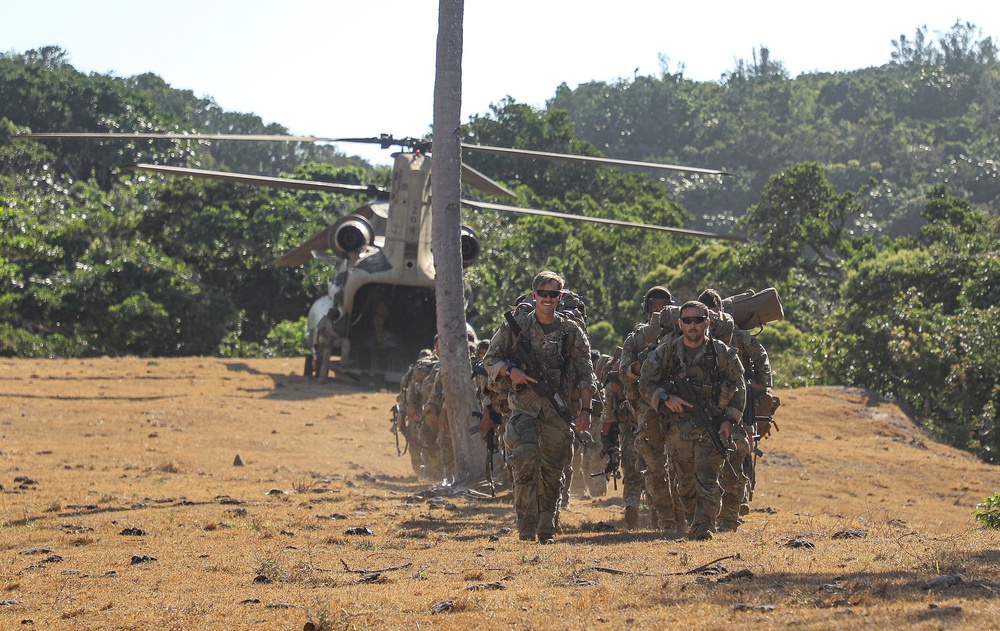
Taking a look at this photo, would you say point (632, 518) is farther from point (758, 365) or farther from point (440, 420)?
point (440, 420)

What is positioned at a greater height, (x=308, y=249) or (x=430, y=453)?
(x=308, y=249)

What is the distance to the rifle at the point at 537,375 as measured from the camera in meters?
9.23

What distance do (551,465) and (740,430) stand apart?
1412 millimetres

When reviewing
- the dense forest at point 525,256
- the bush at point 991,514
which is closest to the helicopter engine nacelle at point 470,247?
the dense forest at point 525,256

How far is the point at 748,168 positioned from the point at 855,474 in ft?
253

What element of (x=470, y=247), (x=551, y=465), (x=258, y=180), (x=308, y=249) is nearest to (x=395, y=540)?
(x=551, y=465)

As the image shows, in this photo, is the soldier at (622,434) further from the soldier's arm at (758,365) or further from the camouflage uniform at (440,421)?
the camouflage uniform at (440,421)

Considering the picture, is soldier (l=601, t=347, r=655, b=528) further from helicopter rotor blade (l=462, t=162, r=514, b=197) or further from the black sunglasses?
helicopter rotor blade (l=462, t=162, r=514, b=197)

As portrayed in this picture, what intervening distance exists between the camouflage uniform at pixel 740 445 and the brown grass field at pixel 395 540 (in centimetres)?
23

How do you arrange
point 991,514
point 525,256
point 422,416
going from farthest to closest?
point 525,256, point 422,416, point 991,514

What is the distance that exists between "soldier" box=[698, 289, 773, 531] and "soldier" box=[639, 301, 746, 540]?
35 cm

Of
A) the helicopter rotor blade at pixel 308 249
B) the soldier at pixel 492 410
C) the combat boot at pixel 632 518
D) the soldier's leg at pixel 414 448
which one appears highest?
the helicopter rotor blade at pixel 308 249

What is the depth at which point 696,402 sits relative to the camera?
9.11 metres

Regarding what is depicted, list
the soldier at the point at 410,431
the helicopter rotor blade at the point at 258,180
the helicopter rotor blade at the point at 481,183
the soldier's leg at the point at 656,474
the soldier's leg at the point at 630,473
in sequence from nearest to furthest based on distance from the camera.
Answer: the soldier's leg at the point at 656,474, the soldier's leg at the point at 630,473, the soldier at the point at 410,431, the helicopter rotor blade at the point at 258,180, the helicopter rotor blade at the point at 481,183
